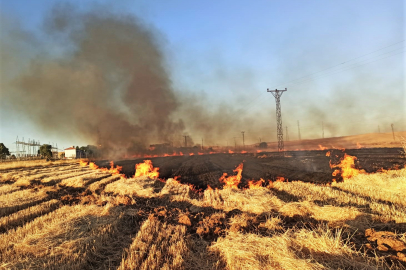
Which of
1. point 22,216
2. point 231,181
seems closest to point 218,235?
point 22,216

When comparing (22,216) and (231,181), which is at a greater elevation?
(22,216)

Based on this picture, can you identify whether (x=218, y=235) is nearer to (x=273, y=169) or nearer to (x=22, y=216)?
(x=22, y=216)

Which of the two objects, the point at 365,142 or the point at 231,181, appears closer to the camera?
the point at 231,181

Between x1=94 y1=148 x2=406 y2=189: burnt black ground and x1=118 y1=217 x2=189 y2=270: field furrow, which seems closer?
x1=118 y1=217 x2=189 y2=270: field furrow

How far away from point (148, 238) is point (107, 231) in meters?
1.50

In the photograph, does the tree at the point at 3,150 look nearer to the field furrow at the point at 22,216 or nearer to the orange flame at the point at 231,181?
the field furrow at the point at 22,216

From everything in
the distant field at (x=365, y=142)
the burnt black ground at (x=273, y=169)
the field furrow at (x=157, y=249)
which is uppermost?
the distant field at (x=365, y=142)

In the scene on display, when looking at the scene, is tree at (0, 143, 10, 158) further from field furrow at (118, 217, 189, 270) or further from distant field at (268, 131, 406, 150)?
distant field at (268, 131, 406, 150)

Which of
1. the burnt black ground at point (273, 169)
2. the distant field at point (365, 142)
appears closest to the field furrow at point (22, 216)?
the burnt black ground at point (273, 169)

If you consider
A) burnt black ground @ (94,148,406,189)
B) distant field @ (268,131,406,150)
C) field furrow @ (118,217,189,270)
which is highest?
distant field @ (268,131,406,150)

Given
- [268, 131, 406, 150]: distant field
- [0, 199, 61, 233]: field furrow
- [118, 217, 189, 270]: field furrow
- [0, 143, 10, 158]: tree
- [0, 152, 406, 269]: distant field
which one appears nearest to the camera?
[0, 152, 406, 269]: distant field

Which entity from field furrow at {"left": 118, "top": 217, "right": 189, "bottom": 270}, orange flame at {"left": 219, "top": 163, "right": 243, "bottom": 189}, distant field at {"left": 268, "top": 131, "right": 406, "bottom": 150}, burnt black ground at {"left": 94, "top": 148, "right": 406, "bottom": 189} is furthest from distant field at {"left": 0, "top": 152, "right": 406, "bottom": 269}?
distant field at {"left": 268, "top": 131, "right": 406, "bottom": 150}

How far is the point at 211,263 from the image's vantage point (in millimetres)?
5133

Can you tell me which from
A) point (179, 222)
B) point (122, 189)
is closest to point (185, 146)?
point (122, 189)
